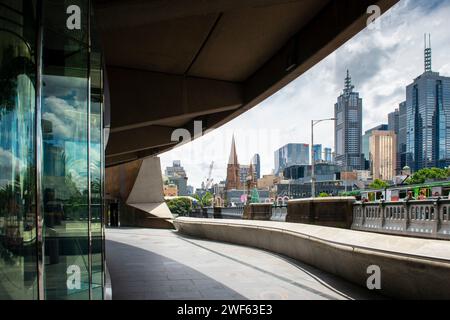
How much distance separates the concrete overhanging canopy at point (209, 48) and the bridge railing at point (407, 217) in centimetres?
475

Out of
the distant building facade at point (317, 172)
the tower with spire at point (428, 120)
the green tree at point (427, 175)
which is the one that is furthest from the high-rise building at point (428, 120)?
the green tree at point (427, 175)

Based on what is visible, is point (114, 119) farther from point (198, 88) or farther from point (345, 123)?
point (345, 123)

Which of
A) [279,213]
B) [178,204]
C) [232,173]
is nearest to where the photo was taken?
[279,213]

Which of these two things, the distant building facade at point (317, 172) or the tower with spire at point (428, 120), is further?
the distant building facade at point (317, 172)

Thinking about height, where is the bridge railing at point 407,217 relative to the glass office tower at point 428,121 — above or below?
below

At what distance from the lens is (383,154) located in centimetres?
14488

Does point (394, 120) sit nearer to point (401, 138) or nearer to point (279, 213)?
point (401, 138)

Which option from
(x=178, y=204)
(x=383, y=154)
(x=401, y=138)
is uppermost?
(x=401, y=138)

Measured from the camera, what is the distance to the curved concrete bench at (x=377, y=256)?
5.78m

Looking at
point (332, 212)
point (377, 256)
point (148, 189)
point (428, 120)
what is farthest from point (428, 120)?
point (377, 256)

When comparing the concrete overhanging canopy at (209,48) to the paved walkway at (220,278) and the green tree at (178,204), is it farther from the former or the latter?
the green tree at (178,204)

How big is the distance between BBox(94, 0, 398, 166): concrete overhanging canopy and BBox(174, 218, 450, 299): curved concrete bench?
3.84m

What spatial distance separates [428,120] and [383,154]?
57.4 feet
